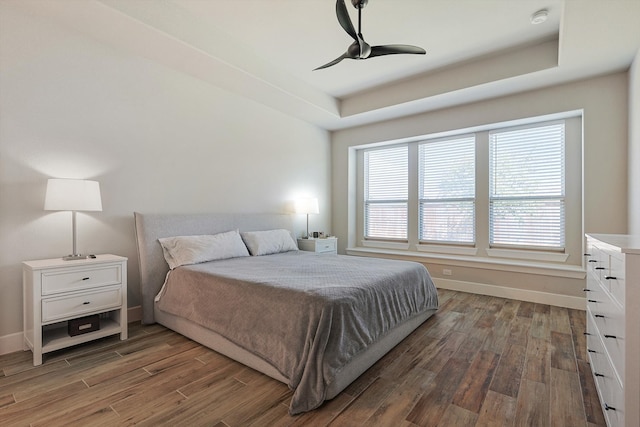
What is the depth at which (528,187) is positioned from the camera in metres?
4.09

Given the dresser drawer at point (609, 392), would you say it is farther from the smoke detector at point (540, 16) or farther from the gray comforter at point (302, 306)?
the smoke detector at point (540, 16)

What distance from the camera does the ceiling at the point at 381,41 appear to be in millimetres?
2570

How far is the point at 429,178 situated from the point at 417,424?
3.93 meters

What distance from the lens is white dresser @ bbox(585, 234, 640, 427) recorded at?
4.03 ft

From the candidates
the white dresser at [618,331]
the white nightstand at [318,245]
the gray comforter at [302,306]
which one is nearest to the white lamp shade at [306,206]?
the white nightstand at [318,245]

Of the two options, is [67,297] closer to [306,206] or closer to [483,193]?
[306,206]

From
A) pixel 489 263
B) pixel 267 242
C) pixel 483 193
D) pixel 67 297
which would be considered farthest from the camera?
pixel 483 193

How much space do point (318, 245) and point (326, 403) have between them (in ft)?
10.1

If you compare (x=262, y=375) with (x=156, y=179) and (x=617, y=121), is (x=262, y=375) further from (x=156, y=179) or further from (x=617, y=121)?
(x=617, y=121)

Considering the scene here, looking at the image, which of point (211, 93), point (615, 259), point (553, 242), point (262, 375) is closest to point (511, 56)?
point (553, 242)

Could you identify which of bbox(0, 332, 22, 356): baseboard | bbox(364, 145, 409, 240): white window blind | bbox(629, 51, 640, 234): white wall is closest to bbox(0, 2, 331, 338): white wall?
bbox(0, 332, 22, 356): baseboard

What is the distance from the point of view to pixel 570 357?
2.39m

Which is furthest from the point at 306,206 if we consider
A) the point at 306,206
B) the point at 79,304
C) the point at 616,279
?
the point at 616,279

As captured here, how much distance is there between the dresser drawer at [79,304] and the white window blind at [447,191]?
4.20 m
